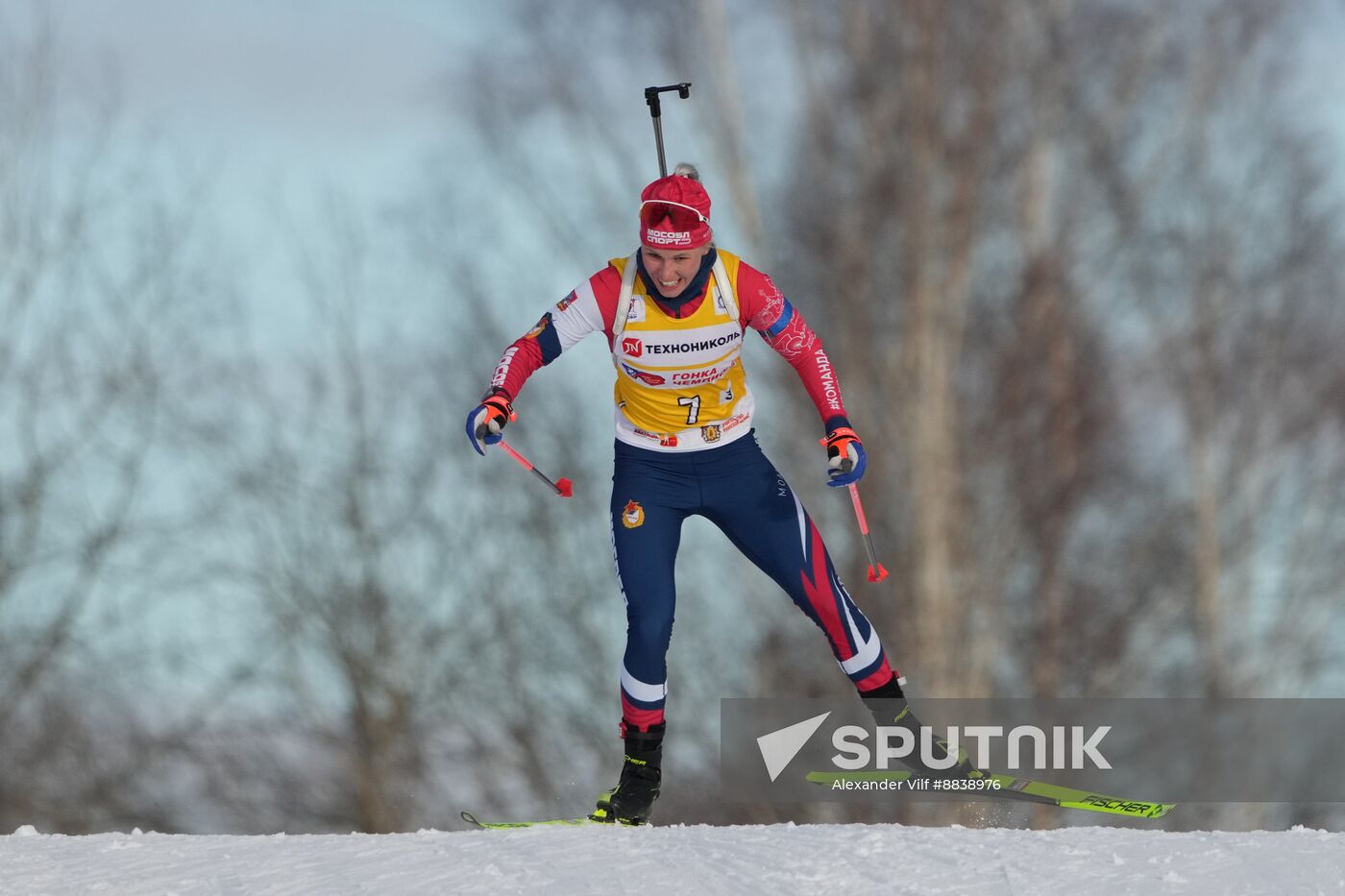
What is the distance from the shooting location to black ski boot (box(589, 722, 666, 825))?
19.7 feet

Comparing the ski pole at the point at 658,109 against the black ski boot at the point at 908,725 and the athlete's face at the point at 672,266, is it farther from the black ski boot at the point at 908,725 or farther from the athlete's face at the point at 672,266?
the black ski boot at the point at 908,725

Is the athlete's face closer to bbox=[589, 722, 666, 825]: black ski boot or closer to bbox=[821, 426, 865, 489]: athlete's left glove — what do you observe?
bbox=[821, 426, 865, 489]: athlete's left glove

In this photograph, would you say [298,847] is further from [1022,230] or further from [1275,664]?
[1275,664]

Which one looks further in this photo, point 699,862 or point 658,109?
point 658,109

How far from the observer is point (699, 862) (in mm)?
5008

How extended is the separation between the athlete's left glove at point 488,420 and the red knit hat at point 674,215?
2.57 ft

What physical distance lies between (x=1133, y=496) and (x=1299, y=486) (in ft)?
5.04

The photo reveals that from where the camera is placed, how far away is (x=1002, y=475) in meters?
13.3

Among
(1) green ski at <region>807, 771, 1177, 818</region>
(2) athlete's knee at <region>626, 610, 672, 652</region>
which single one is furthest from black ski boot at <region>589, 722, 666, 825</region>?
(1) green ski at <region>807, 771, 1177, 818</region>

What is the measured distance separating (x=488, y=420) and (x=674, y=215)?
3.26 feet

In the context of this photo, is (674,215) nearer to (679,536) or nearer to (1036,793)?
(679,536)

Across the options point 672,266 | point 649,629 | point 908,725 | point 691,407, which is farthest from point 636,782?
point 672,266

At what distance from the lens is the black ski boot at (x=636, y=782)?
6.02 meters

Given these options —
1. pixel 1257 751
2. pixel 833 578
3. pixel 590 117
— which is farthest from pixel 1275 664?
pixel 833 578
